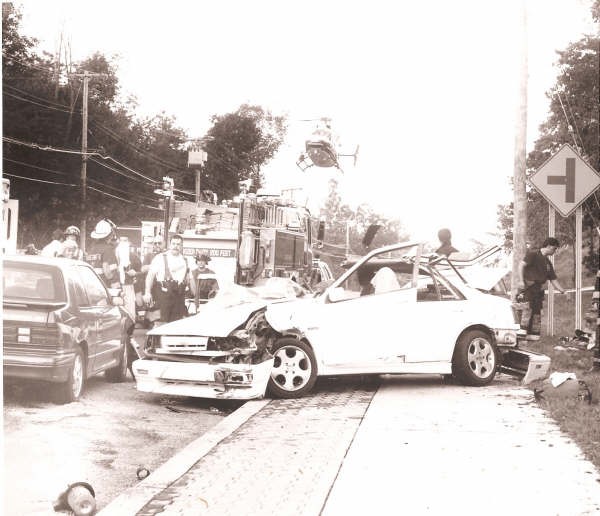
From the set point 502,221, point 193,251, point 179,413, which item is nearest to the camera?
point 193,251

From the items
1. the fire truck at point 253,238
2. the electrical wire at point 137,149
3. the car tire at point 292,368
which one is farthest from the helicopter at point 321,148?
the car tire at point 292,368

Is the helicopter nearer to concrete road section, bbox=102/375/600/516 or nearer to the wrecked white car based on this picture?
concrete road section, bbox=102/375/600/516

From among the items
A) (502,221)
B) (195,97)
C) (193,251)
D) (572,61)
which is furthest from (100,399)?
(572,61)

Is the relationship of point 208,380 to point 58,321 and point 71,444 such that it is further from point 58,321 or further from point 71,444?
point 58,321

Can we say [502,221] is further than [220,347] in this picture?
Yes

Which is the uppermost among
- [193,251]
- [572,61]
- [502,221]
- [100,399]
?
[572,61]

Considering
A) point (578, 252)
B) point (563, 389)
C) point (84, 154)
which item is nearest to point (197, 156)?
point (84, 154)

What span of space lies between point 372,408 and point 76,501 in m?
4.43

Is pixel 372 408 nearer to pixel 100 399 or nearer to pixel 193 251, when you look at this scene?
pixel 193 251

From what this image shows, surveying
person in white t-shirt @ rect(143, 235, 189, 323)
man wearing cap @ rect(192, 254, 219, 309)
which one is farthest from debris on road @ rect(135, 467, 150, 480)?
man wearing cap @ rect(192, 254, 219, 309)

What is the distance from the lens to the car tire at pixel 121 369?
4277 millimetres

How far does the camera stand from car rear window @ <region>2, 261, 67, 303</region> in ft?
9.80

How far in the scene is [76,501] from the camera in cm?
358

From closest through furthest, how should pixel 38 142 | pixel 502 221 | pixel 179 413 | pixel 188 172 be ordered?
pixel 38 142 < pixel 188 172 < pixel 179 413 < pixel 502 221
